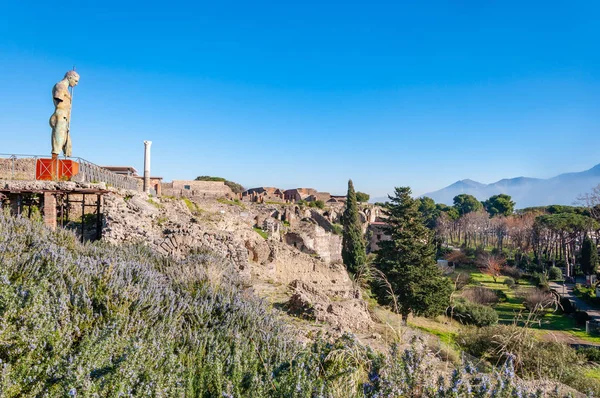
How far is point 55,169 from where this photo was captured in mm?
12594

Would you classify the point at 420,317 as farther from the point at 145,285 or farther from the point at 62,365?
the point at 62,365

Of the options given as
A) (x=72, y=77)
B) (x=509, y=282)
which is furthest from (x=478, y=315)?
(x=72, y=77)

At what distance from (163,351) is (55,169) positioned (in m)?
12.5

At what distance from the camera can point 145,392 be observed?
2.51 metres

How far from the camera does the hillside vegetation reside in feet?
8.68

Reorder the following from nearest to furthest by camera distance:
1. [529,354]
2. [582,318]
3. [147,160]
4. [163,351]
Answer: [163,351], [529,354], [147,160], [582,318]

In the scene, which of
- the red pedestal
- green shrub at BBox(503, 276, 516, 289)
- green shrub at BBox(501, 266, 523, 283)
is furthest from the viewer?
green shrub at BBox(501, 266, 523, 283)

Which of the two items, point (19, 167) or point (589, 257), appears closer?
point (19, 167)

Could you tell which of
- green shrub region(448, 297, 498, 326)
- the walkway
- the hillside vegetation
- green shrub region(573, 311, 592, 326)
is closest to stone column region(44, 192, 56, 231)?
the hillside vegetation

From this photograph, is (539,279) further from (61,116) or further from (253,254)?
(61,116)

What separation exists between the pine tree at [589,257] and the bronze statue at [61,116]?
4405 centimetres

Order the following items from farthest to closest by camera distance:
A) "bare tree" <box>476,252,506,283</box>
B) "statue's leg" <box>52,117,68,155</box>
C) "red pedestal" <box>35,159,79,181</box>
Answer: "bare tree" <box>476,252,506,283</box> → "statue's leg" <box>52,117,68,155</box> → "red pedestal" <box>35,159,79,181</box>

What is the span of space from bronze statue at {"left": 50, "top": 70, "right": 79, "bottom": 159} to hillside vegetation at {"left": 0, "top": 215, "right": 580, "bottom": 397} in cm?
1086

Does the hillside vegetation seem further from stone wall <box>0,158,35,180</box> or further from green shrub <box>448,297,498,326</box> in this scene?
green shrub <box>448,297,498,326</box>
